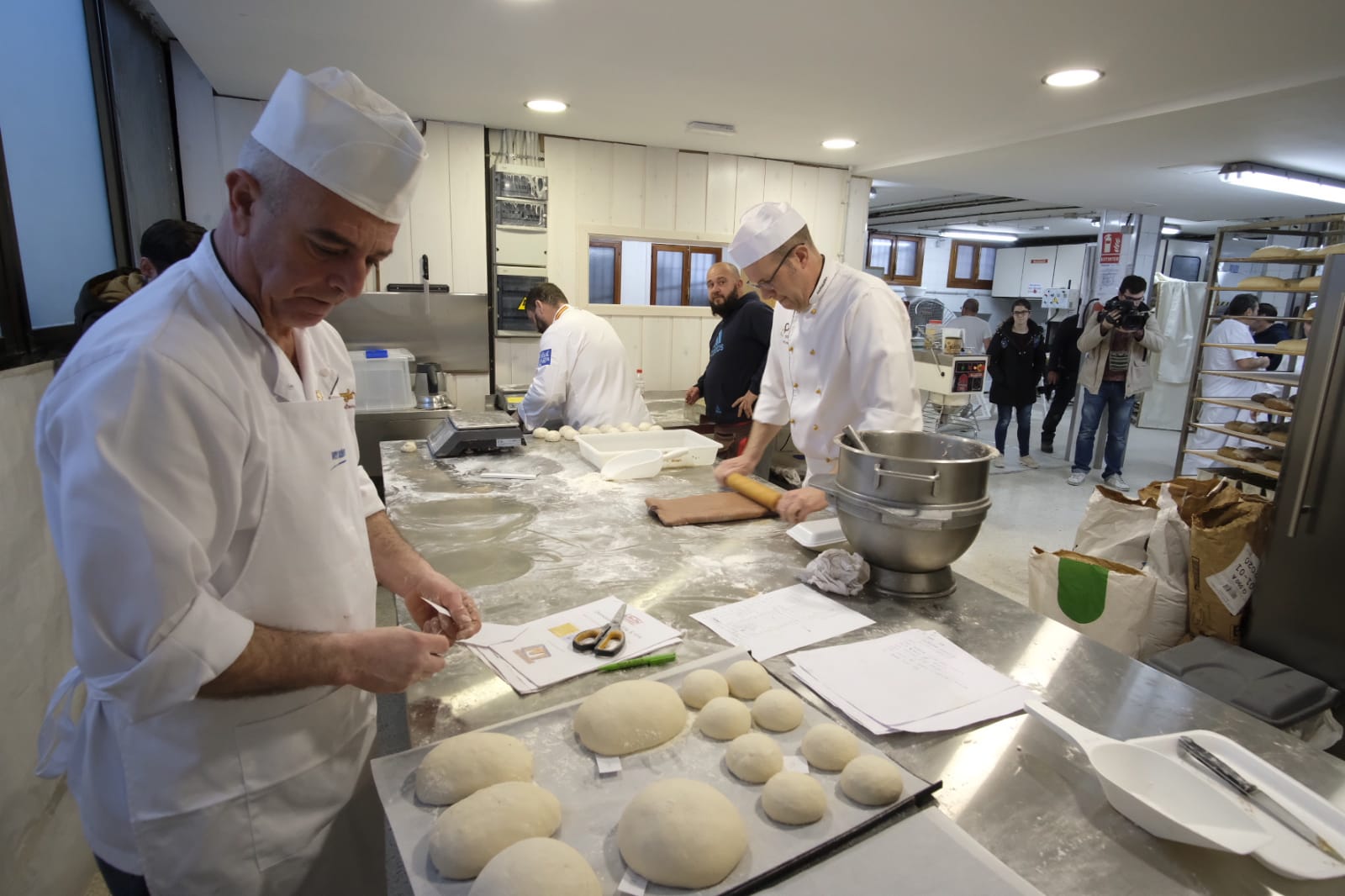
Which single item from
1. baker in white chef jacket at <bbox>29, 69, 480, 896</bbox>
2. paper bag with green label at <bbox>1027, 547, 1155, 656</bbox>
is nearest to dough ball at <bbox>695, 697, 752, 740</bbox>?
baker in white chef jacket at <bbox>29, 69, 480, 896</bbox>

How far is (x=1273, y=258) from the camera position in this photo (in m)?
3.65

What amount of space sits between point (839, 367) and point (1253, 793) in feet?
5.33

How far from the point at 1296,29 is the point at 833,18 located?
1548mm

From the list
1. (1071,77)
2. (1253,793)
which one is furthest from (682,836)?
(1071,77)

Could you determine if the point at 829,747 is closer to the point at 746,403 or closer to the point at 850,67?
the point at 850,67

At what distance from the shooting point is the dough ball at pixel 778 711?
0.96 meters

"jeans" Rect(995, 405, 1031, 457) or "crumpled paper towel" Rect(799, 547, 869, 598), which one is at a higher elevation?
"crumpled paper towel" Rect(799, 547, 869, 598)

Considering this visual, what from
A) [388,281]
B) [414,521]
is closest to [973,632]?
[414,521]

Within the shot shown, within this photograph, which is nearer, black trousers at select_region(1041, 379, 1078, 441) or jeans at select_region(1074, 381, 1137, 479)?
jeans at select_region(1074, 381, 1137, 479)

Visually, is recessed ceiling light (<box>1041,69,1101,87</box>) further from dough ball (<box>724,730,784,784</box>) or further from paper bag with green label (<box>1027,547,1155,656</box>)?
dough ball (<box>724,730,784,784</box>)

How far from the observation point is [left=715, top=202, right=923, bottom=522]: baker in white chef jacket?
2.08 meters

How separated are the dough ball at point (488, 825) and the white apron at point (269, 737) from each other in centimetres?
30

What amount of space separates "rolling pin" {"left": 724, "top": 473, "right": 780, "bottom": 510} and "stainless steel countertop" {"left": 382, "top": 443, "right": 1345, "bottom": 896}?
6cm

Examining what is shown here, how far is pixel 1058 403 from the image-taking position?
698 centimetres
